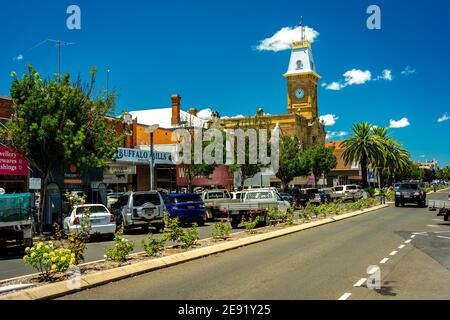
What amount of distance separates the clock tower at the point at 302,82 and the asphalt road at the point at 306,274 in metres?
Answer: 86.1

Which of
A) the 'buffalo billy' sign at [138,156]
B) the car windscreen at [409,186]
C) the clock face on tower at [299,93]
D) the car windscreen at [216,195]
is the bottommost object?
the car windscreen at [216,195]

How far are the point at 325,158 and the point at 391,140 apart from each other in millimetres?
9312

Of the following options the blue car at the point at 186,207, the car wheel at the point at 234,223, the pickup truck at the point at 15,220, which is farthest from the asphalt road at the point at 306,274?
the blue car at the point at 186,207

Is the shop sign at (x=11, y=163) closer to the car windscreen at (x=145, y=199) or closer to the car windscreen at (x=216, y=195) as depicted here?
the car windscreen at (x=145, y=199)

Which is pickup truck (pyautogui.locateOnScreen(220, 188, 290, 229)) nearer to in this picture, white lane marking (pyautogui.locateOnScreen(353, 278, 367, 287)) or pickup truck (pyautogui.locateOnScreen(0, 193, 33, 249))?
pickup truck (pyautogui.locateOnScreen(0, 193, 33, 249))

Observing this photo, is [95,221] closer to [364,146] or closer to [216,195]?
[216,195]

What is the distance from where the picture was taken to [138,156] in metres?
37.6

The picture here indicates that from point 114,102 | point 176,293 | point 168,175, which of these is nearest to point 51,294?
point 176,293

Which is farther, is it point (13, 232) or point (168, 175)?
point (168, 175)

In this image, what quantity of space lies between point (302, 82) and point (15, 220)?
92.9 metres

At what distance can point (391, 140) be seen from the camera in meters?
64.6

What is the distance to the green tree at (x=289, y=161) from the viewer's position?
185 feet

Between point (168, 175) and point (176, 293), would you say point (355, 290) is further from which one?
point (168, 175)

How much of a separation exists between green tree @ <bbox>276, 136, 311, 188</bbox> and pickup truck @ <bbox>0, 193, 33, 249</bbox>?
41764mm
